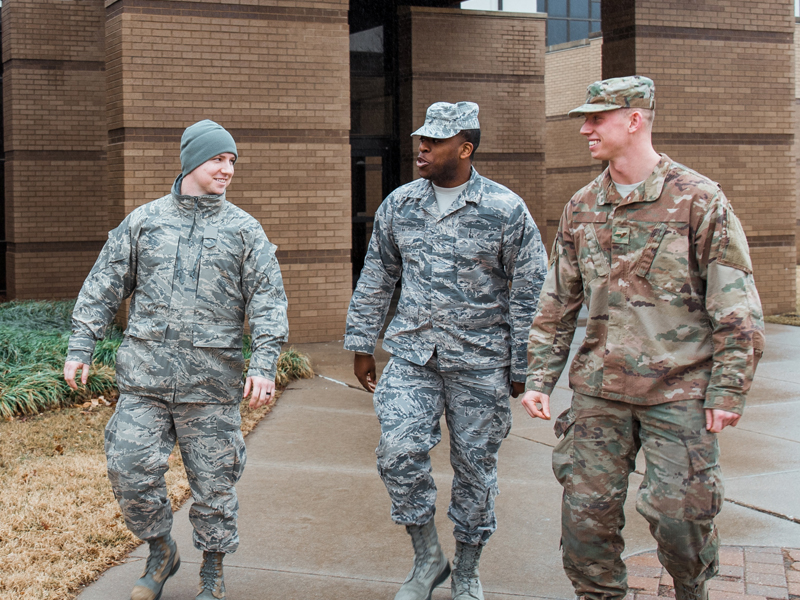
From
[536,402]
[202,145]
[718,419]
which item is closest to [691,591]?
[718,419]

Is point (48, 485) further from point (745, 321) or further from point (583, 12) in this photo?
point (583, 12)

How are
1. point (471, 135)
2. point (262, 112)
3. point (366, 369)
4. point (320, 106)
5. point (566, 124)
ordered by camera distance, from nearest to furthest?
point (471, 135)
point (366, 369)
point (262, 112)
point (320, 106)
point (566, 124)

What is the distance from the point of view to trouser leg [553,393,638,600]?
10.0 feet

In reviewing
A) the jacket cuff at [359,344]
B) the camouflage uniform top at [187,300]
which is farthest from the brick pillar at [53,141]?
the jacket cuff at [359,344]

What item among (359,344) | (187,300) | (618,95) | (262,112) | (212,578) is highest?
(262,112)

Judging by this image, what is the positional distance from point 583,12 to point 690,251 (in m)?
29.5

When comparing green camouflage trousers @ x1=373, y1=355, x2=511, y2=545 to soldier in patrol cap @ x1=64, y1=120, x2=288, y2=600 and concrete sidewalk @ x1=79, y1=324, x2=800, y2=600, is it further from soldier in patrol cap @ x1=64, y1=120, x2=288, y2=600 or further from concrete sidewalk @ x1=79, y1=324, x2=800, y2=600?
soldier in patrol cap @ x1=64, y1=120, x2=288, y2=600

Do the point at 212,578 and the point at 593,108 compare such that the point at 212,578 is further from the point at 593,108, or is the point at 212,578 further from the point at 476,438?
the point at 593,108

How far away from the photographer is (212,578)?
362 centimetres


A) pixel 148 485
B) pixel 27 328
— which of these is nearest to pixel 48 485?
pixel 148 485

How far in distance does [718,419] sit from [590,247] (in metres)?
0.72

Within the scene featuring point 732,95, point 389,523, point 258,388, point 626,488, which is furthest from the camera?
point 732,95

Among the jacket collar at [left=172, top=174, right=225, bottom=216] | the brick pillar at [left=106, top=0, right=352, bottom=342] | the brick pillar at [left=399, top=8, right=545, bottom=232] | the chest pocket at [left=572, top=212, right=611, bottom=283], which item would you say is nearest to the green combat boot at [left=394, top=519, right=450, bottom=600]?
the chest pocket at [left=572, top=212, right=611, bottom=283]

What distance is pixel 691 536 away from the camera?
293 centimetres
